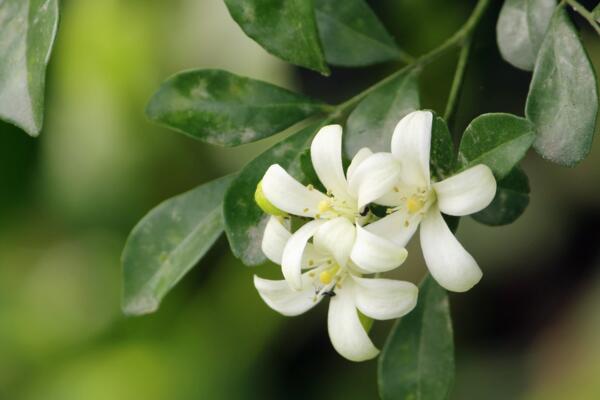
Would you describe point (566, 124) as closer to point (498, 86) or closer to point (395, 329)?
point (395, 329)

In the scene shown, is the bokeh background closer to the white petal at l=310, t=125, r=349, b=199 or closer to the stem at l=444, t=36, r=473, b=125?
the stem at l=444, t=36, r=473, b=125

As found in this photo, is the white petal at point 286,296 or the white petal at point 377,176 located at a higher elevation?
the white petal at point 377,176

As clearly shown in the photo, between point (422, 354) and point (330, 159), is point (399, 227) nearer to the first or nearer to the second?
point (330, 159)

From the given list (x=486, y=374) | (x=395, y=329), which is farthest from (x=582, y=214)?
(x=395, y=329)

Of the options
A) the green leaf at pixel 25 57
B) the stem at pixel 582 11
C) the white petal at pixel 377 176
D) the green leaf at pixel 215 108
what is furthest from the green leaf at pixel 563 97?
the green leaf at pixel 25 57

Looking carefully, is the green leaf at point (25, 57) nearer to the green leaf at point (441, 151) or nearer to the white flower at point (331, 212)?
the white flower at point (331, 212)

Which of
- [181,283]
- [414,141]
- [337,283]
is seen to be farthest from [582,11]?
[181,283]
